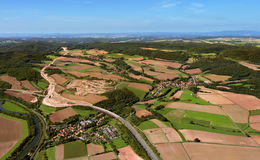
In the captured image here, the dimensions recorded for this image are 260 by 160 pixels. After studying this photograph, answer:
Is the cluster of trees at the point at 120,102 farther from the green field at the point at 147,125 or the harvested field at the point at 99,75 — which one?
the harvested field at the point at 99,75

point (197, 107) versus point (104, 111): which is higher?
point (197, 107)

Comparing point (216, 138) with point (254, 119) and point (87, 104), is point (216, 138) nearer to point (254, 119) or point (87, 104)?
point (254, 119)

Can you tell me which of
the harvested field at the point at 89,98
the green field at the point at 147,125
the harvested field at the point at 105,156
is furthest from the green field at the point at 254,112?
the harvested field at the point at 89,98

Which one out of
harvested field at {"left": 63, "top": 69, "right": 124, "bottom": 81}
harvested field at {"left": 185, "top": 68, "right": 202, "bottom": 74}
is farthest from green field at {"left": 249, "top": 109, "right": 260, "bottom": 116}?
harvested field at {"left": 63, "top": 69, "right": 124, "bottom": 81}

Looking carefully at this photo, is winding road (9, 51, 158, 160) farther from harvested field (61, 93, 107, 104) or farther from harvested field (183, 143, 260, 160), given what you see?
harvested field (183, 143, 260, 160)

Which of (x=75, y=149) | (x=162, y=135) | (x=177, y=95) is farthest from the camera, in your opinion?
(x=177, y=95)

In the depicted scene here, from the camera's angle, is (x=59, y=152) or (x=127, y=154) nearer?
(x=127, y=154)

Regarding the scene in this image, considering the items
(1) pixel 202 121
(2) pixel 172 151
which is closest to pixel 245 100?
(1) pixel 202 121
